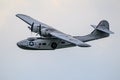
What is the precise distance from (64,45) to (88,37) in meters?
7.38

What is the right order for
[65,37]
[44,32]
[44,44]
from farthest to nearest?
[44,32], [44,44], [65,37]

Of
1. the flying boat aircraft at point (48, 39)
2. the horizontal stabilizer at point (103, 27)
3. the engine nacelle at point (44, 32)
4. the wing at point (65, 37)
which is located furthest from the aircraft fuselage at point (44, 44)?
the horizontal stabilizer at point (103, 27)

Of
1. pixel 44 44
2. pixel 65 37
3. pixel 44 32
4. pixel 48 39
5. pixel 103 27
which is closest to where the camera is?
pixel 65 37

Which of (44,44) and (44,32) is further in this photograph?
(44,32)

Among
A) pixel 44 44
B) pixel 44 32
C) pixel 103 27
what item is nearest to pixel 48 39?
pixel 44 44

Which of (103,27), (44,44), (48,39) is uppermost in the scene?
(103,27)

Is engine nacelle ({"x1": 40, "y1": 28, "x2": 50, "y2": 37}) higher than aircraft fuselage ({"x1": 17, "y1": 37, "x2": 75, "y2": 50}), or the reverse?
engine nacelle ({"x1": 40, "y1": 28, "x2": 50, "y2": 37})

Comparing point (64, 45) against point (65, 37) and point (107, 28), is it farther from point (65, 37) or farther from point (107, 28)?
point (107, 28)

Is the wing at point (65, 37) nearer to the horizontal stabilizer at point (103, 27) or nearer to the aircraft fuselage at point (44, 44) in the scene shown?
the aircraft fuselage at point (44, 44)

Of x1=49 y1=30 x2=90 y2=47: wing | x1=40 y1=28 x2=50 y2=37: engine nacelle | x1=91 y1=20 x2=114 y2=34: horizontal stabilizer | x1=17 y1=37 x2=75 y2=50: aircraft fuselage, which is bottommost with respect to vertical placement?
x1=17 y1=37 x2=75 y2=50: aircraft fuselage

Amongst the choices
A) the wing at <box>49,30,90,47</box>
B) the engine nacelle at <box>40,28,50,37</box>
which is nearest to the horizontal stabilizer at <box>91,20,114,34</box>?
the wing at <box>49,30,90,47</box>

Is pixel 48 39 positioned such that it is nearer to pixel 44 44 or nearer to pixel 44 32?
pixel 44 44

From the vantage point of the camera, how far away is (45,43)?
84562 millimetres

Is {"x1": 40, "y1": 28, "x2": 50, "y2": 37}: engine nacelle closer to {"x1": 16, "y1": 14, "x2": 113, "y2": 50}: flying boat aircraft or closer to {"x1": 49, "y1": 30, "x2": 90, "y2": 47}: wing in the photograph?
{"x1": 16, "y1": 14, "x2": 113, "y2": 50}: flying boat aircraft
